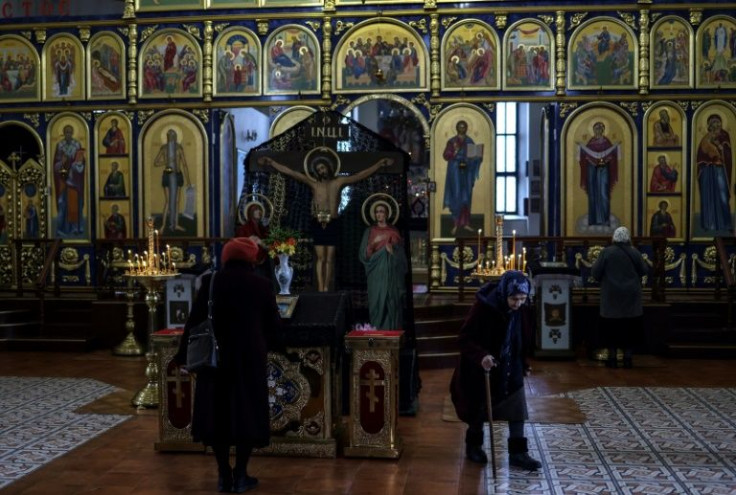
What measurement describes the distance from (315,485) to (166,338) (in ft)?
6.20

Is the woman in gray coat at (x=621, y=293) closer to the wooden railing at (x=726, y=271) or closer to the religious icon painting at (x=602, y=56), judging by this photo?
the wooden railing at (x=726, y=271)

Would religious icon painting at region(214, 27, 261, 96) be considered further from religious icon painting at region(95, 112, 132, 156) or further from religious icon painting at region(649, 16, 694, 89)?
religious icon painting at region(649, 16, 694, 89)

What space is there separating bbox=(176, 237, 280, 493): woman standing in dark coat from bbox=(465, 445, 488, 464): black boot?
1.79 meters

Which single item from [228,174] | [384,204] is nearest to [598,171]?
[228,174]

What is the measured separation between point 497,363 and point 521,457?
30.6 inches

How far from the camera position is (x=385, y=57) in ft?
52.9

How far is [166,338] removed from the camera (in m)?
7.45

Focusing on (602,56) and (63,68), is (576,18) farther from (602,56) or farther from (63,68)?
(63,68)

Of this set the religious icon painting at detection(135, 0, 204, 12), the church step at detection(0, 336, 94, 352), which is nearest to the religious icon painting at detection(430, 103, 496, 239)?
the religious icon painting at detection(135, 0, 204, 12)

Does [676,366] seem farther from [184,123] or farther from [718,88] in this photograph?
[184,123]

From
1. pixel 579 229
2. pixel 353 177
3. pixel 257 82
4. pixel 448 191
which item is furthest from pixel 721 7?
pixel 353 177

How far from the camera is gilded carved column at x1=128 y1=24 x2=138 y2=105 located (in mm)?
16484

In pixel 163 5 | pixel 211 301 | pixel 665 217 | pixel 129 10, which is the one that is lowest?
pixel 211 301

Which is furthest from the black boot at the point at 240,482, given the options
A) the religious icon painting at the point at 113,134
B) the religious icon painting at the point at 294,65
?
the religious icon painting at the point at 113,134
